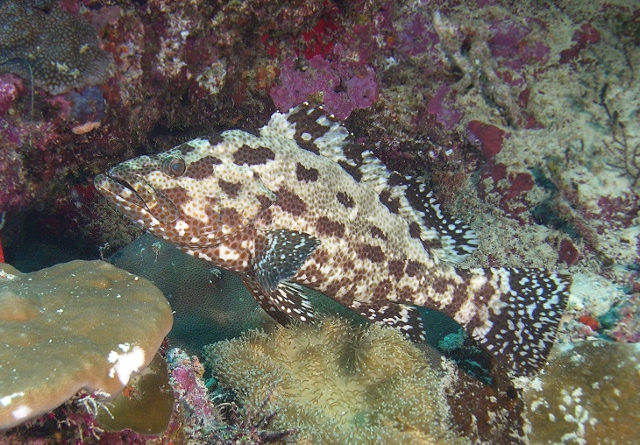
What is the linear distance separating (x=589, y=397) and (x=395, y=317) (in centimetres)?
193

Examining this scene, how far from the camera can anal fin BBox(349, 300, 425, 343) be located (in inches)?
171

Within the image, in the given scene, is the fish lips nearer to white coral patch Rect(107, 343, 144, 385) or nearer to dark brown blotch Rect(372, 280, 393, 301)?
white coral patch Rect(107, 343, 144, 385)

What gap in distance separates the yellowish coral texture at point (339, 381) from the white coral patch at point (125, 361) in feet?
3.54

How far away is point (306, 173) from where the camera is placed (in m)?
4.12

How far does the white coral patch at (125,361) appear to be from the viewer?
8.21 feet

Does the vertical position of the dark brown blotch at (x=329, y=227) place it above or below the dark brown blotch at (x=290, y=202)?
below

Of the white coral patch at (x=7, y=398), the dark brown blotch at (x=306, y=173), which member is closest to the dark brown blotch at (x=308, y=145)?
the dark brown blotch at (x=306, y=173)

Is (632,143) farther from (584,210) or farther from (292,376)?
(292,376)

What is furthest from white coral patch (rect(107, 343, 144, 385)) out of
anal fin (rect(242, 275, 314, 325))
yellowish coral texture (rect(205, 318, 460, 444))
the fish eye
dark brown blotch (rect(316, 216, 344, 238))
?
dark brown blotch (rect(316, 216, 344, 238))

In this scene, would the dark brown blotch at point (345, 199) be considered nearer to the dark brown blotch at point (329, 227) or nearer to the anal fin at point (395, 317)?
the dark brown blotch at point (329, 227)

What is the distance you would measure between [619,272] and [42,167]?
23.2 ft

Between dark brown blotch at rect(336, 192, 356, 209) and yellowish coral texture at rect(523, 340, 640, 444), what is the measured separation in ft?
8.43

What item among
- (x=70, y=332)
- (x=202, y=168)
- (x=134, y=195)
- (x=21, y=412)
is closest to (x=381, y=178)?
(x=202, y=168)

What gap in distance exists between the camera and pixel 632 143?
5516 millimetres
